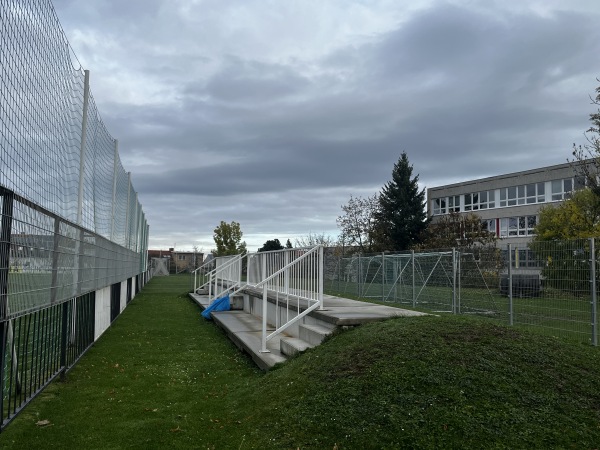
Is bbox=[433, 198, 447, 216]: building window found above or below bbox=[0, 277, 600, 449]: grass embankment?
above

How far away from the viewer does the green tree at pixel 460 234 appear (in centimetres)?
3219

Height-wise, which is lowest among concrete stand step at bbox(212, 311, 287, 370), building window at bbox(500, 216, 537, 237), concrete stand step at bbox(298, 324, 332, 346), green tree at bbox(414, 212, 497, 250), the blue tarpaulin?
concrete stand step at bbox(212, 311, 287, 370)

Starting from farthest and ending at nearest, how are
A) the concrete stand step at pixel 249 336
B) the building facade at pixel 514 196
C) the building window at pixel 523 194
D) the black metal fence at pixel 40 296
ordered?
the building window at pixel 523 194, the building facade at pixel 514 196, the concrete stand step at pixel 249 336, the black metal fence at pixel 40 296

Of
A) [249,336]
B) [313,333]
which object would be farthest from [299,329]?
[249,336]

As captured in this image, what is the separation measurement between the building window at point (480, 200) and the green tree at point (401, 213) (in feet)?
26.9

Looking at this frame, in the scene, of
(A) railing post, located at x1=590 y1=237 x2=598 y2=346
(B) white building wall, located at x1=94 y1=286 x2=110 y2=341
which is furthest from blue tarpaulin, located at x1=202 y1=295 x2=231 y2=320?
(A) railing post, located at x1=590 y1=237 x2=598 y2=346

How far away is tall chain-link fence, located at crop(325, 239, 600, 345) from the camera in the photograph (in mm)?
8555

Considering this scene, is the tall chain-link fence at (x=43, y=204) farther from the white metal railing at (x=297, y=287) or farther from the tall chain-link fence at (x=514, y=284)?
the tall chain-link fence at (x=514, y=284)

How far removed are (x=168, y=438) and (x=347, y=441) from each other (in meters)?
1.60

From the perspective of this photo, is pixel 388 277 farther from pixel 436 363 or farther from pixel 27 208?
pixel 27 208

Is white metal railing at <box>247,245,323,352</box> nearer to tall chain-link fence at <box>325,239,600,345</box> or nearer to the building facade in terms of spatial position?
tall chain-link fence at <box>325,239,600,345</box>

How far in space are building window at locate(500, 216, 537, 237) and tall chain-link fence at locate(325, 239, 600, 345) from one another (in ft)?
93.9

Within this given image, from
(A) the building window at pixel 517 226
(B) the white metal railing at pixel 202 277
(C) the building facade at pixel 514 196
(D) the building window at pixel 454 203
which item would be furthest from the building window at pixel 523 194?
(B) the white metal railing at pixel 202 277

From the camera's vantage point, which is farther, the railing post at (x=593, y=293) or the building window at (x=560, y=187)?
the building window at (x=560, y=187)
